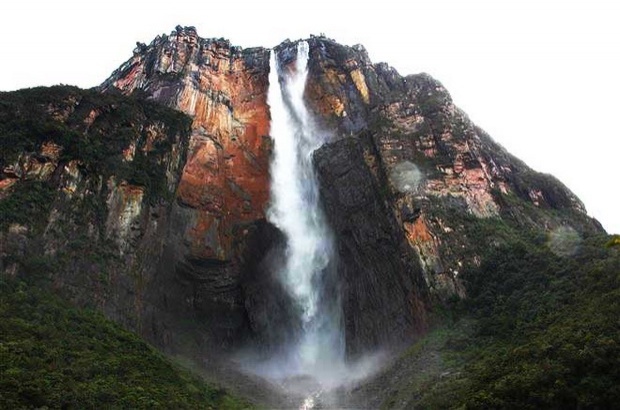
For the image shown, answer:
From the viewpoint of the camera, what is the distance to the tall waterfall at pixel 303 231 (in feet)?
151

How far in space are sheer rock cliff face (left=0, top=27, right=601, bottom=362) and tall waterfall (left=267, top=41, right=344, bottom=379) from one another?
142 cm

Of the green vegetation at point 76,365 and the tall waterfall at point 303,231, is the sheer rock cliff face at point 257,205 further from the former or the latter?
the green vegetation at point 76,365

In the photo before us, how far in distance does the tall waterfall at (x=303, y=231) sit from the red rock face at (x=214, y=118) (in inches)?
68.2

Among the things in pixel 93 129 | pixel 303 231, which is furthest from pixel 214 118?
pixel 93 129

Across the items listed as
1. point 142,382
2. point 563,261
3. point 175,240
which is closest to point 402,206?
point 563,261

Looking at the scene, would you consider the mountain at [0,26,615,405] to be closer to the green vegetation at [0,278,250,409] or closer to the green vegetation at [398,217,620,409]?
the green vegetation at [398,217,620,409]

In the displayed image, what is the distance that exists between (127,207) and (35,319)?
12665mm

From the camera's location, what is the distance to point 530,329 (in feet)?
94.7

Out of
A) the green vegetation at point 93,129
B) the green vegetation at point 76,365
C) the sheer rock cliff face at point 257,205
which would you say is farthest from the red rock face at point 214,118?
the green vegetation at point 76,365

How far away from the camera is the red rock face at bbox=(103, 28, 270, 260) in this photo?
48.8 meters

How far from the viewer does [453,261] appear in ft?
126

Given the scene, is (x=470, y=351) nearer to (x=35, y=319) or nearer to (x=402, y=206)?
(x=402, y=206)

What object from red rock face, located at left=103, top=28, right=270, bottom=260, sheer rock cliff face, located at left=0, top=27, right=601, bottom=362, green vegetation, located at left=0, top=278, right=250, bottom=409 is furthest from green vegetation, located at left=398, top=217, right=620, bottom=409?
red rock face, located at left=103, top=28, right=270, bottom=260

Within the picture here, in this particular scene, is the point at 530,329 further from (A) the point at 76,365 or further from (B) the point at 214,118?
(B) the point at 214,118
